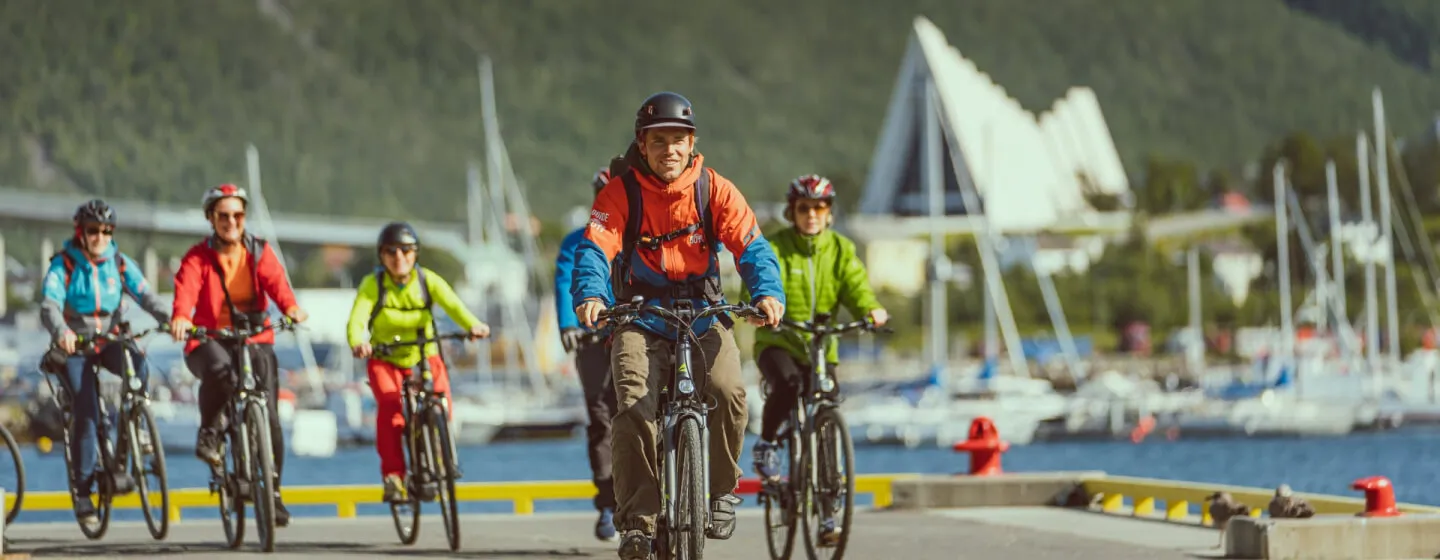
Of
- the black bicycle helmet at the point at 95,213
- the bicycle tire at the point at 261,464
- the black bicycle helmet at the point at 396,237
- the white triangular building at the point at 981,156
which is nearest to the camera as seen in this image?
the bicycle tire at the point at 261,464

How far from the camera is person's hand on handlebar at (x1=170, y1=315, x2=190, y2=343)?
1021cm

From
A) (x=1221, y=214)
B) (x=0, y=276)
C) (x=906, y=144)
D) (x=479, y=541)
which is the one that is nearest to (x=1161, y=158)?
(x=1221, y=214)

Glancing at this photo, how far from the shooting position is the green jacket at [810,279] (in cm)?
1015

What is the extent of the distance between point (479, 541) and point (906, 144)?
147 m

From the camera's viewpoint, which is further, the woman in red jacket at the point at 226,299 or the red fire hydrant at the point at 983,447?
the red fire hydrant at the point at 983,447

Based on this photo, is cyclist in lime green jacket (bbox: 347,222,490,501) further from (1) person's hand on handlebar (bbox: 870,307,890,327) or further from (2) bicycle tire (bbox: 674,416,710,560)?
(2) bicycle tire (bbox: 674,416,710,560)

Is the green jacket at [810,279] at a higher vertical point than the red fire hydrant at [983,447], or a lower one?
higher

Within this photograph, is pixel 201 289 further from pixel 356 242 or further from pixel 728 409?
pixel 356 242

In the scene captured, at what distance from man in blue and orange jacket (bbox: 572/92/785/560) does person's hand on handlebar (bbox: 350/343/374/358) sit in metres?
3.23

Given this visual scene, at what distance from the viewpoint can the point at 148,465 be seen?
36.9 ft

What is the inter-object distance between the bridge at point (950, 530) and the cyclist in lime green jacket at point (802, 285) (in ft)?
2.69

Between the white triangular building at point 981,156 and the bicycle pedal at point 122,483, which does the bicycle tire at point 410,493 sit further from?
the white triangular building at point 981,156

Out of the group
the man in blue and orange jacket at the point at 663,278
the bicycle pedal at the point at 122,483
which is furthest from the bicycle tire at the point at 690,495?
the bicycle pedal at the point at 122,483

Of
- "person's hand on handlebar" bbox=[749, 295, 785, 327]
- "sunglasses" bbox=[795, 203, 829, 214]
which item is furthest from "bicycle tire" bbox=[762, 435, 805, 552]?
"person's hand on handlebar" bbox=[749, 295, 785, 327]
